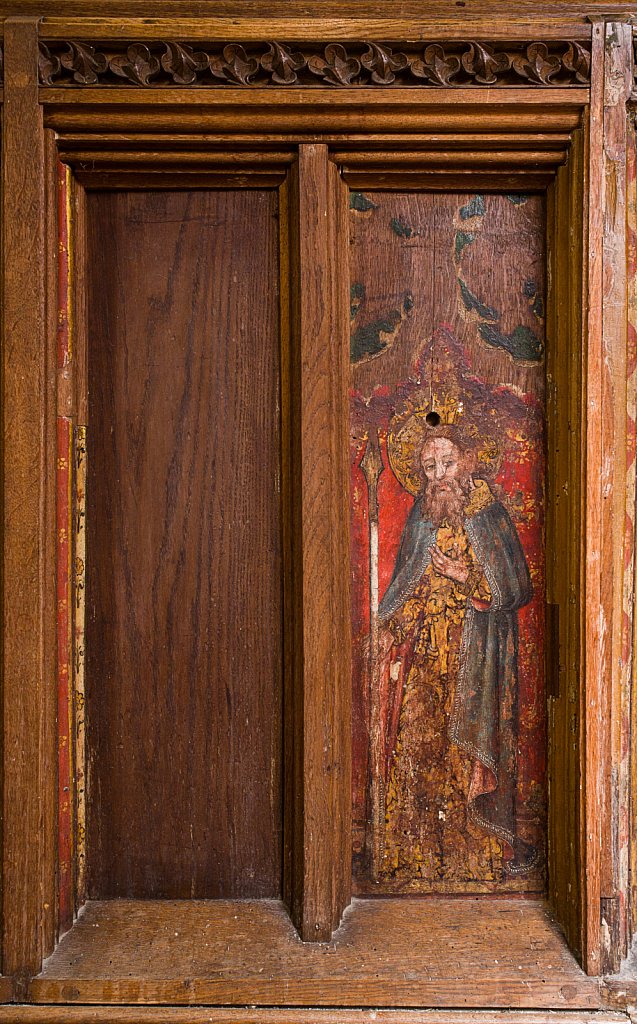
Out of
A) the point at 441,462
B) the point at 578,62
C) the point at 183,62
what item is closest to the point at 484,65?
the point at 578,62

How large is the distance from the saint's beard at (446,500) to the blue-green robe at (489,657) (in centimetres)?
2

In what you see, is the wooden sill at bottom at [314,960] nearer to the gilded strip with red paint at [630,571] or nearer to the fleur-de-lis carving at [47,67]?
the gilded strip with red paint at [630,571]

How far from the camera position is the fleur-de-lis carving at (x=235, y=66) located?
1469mm

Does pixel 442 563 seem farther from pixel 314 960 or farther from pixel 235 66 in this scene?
pixel 235 66

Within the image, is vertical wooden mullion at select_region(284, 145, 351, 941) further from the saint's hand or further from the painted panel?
the saint's hand

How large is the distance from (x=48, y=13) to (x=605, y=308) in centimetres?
136

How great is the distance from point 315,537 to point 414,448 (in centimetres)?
32

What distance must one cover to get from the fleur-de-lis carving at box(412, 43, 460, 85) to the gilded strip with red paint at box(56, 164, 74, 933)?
2.68 ft

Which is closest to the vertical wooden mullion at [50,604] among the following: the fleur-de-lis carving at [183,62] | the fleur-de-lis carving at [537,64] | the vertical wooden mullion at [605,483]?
the fleur-de-lis carving at [183,62]

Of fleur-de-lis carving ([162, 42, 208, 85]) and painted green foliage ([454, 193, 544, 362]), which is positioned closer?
fleur-de-lis carving ([162, 42, 208, 85])

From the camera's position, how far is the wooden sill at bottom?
4.70 feet

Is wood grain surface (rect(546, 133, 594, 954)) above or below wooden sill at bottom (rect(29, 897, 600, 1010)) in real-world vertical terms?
above

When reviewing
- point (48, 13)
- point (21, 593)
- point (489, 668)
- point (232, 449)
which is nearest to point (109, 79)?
point (48, 13)

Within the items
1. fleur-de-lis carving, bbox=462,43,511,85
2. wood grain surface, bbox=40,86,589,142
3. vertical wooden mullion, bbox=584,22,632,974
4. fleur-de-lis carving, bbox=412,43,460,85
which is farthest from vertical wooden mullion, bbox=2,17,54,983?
vertical wooden mullion, bbox=584,22,632,974
